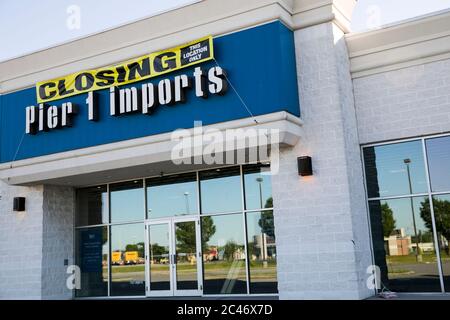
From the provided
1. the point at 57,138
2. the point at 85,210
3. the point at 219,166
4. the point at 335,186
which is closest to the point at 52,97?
the point at 57,138

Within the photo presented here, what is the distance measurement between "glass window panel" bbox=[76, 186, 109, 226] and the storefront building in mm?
988

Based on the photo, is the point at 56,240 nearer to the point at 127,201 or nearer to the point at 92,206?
the point at 92,206

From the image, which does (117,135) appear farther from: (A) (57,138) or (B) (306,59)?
(B) (306,59)

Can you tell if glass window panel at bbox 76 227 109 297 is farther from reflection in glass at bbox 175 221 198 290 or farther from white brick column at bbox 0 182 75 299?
reflection in glass at bbox 175 221 198 290

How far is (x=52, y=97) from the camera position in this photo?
14469mm

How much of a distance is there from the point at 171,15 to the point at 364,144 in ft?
17.7

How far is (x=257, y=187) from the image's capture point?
13.4 metres

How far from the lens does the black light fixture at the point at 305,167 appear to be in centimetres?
1150

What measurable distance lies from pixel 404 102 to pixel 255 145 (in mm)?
3435

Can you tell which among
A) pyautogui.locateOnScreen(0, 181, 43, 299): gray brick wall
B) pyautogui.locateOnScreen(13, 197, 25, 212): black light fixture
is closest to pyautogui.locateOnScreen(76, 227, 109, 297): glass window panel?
pyautogui.locateOnScreen(0, 181, 43, 299): gray brick wall

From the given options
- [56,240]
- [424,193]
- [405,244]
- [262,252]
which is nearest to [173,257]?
[262,252]

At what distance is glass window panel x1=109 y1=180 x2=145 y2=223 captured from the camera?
15113 mm
